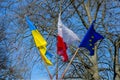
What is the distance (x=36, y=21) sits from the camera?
1831cm

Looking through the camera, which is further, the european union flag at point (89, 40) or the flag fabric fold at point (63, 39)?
the flag fabric fold at point (63, 39)

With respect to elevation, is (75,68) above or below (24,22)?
below

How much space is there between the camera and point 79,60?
19.4 metres

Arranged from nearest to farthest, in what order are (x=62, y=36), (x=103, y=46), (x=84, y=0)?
1. (x=62, y=36)
2. (x=84, y=0)
3. (x=103, y=46)

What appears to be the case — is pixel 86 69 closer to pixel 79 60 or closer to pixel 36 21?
pixel 79 60

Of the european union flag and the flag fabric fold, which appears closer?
the european union flag

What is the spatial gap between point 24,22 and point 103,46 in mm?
4725

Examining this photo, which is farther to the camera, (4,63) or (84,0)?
(4,63)

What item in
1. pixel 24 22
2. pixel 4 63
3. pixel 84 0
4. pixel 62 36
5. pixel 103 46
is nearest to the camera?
pixel 62 36

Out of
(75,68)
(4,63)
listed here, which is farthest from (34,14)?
(4,63)

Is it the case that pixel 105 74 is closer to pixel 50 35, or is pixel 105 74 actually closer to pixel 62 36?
pixel 50 35

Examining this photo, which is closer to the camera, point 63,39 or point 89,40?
point 89,40

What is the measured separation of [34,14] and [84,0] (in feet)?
8.80

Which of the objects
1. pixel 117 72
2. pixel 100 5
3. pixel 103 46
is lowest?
pixel 117 72
